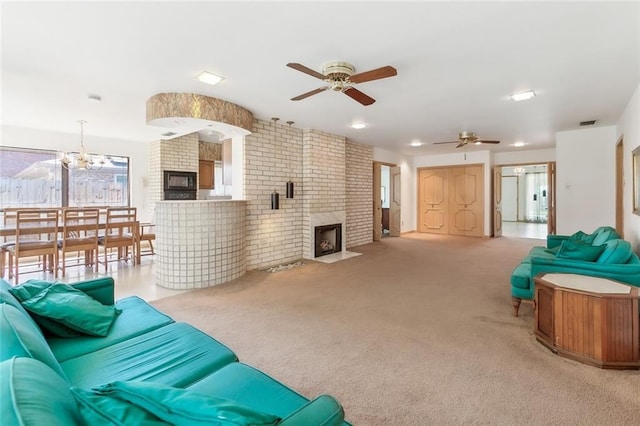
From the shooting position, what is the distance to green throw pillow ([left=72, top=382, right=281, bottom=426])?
30.7 inches

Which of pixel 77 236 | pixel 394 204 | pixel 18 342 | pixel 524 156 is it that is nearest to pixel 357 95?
pixel 18 342

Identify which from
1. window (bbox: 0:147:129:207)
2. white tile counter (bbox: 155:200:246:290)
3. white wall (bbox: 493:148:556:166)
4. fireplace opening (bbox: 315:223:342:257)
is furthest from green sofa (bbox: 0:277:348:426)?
white wall (bbox: 493:148:556:166)

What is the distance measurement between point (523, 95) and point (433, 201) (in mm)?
6156

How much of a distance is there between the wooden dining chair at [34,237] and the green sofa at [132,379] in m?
3.22

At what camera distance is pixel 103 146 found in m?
6.91

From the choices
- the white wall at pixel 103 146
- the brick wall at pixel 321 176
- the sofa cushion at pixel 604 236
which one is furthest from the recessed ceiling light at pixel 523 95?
the white wall at pixel 103 146

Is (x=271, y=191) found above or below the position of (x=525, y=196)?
below

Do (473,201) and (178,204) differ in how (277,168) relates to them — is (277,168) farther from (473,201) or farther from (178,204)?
(473,201)

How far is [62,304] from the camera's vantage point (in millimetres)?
1780

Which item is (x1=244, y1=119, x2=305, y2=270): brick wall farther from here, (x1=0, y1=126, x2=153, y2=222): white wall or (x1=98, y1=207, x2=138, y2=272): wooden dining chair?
(x1=0, y1=126, x2=153, y2=222): white wall

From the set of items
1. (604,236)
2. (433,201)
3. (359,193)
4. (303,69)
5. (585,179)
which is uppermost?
(303,69)

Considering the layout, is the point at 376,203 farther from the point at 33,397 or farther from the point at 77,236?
the point at 33,397

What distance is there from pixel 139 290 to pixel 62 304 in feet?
8.19

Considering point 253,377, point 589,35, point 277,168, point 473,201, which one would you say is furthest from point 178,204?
point 473,201
